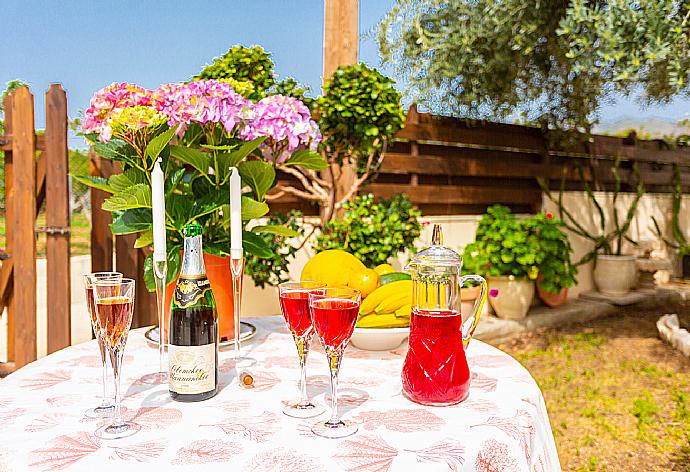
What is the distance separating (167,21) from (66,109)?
27.6 ft

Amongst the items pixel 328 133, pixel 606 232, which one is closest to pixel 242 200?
pixel 328 133

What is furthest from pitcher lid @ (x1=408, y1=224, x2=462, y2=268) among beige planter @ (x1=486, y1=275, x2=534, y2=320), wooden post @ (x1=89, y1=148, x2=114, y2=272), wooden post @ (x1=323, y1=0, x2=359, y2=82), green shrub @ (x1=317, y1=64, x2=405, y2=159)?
beige planter @ (x1=486, y1=275, x2=534, y2=320)

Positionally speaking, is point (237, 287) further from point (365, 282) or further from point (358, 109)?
point (358, 109)

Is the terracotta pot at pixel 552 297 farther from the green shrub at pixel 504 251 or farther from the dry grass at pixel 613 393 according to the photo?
the green shrub at pixel 504 251

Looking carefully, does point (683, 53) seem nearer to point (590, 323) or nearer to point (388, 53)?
point (388, 53)

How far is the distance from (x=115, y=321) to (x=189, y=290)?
0.15 metres

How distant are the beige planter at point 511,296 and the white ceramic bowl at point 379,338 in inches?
120

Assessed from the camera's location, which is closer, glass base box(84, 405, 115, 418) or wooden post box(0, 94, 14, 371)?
glass base box(84, 405, 115, 418)

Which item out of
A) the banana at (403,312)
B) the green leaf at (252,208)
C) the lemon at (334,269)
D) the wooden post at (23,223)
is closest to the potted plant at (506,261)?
the wooden post at (23,223)

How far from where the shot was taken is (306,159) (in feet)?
4.80

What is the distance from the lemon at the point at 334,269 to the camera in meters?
1.41

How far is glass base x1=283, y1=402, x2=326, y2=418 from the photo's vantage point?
0.91 m

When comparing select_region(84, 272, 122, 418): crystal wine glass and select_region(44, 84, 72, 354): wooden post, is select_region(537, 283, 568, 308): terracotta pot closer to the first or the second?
select_region(44, 84, 72, 354): wooden post

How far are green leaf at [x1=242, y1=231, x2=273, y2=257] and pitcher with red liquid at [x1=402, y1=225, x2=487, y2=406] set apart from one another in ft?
1.52
